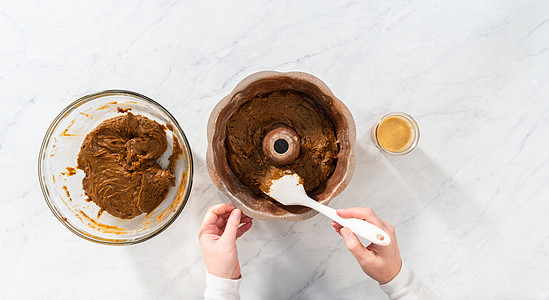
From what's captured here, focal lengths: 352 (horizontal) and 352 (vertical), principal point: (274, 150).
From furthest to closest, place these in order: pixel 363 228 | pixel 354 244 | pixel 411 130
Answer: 1. pixel 411 130
2. pixel 354 244
3. pixel 363 228

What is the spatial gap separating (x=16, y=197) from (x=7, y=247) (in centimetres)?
20

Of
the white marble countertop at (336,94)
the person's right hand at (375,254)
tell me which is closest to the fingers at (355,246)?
the person's right hand at (375,254)

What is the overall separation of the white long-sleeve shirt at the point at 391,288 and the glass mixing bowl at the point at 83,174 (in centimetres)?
26

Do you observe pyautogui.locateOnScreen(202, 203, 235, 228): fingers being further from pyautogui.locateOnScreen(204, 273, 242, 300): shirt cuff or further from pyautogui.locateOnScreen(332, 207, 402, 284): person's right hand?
pyautogui.locateOnScreen(332, 207, 402, 284): person's right hand

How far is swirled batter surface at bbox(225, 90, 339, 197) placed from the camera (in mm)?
1180

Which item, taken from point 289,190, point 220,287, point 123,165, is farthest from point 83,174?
point 289,190

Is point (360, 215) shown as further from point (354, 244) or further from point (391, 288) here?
point (391, 288)

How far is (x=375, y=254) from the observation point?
115cm

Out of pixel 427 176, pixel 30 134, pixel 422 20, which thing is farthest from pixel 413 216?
pixel 30 134

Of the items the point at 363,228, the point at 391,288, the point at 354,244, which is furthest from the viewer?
the point at 391,288

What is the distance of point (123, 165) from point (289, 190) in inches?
21.7

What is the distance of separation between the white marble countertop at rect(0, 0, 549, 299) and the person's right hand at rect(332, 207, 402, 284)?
0.23 metres

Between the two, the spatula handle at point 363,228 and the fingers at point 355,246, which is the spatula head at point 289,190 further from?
the fingers at point 355,246

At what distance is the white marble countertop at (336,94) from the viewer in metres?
1.34
